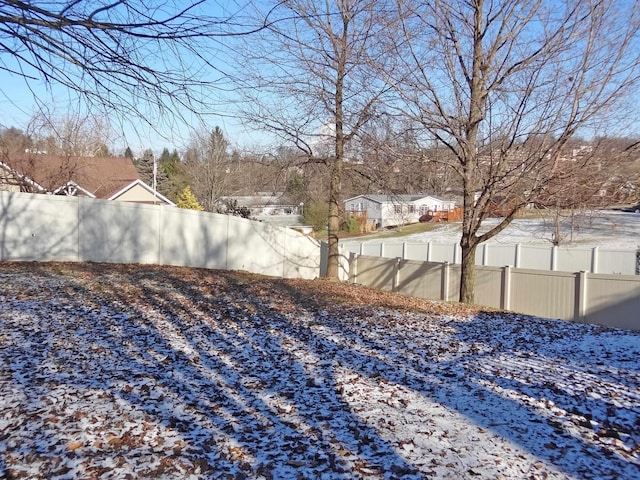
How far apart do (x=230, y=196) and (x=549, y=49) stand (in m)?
34.1

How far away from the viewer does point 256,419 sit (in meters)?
4.23

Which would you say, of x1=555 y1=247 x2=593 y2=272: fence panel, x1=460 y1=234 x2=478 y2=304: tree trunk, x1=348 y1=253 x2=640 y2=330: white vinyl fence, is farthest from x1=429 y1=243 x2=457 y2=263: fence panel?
x1=460 y1=234 x2=478 y2=304: tree trunk

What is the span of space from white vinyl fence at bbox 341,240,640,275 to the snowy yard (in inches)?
516

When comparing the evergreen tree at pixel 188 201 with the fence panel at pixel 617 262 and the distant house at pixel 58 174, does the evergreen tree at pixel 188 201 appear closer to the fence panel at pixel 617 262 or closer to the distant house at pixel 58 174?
the distant house at pixel 58 174

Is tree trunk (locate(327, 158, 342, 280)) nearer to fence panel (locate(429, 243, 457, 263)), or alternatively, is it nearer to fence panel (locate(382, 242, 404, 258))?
fence panel (locate(429, 243, 457, 263))

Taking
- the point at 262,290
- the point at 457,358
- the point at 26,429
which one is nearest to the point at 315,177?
the point at 262,290

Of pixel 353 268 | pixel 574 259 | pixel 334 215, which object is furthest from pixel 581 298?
pixel 574 259

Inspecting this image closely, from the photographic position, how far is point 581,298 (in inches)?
512

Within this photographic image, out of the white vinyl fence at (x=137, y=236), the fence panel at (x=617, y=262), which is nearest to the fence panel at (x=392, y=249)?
the white vinyl fence at (x=137, y=236)

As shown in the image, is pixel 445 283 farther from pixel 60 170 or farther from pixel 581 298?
pixel 60 170

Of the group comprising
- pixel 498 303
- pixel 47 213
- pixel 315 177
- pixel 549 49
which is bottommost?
pixel 498 303

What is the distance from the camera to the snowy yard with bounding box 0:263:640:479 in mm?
3537

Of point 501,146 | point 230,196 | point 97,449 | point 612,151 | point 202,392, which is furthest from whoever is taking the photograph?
point 230,196

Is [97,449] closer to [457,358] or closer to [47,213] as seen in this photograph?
[457,358]
